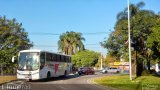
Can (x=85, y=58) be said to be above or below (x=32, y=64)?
above

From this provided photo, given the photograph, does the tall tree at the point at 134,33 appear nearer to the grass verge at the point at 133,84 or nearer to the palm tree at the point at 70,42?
the grass verge at the point at 133,84

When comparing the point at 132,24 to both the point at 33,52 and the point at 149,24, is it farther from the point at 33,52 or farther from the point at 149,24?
the point at 33,52

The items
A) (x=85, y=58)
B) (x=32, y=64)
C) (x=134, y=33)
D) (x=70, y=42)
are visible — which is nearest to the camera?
(x=32, y=64)

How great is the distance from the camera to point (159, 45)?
125ft

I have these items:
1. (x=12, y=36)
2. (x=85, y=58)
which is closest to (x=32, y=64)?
(x=12, y=36)

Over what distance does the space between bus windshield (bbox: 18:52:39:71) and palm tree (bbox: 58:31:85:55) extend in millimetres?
66243

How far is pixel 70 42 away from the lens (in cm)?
10469

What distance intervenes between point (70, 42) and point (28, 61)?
68426 millimetres

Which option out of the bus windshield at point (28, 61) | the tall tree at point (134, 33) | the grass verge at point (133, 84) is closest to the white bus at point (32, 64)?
the bus windshield at point (28, 61)

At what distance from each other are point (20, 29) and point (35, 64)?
3584 centimetres

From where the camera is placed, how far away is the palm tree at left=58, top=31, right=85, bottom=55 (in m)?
104

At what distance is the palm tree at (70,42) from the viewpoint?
104 metres

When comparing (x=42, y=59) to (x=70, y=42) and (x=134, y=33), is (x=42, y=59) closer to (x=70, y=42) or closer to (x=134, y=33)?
(x=134, y=33)

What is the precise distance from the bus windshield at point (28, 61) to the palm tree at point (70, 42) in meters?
66.2
